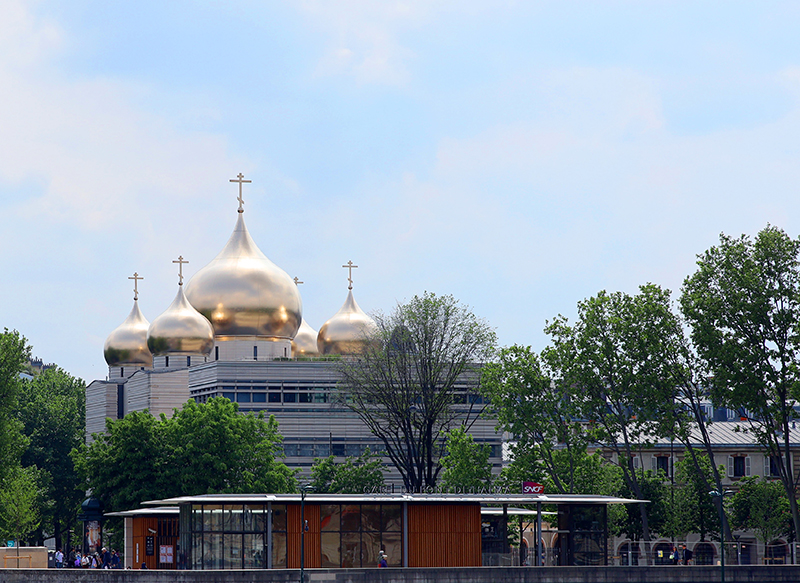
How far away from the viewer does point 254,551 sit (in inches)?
1788

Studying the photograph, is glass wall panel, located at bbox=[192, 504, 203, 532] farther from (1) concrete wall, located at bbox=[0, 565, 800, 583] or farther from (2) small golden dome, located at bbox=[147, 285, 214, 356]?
(2) small golden dome, located at bbox=[147, 285, 214, 356]

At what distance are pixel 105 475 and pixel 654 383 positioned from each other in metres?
27.4

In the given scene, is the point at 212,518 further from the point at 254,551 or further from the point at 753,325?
the point at 753,325

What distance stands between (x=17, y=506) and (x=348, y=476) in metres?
22.0

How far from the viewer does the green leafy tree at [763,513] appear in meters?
74.2

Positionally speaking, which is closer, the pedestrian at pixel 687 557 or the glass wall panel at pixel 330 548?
the glass wall panel at pixel 330 548

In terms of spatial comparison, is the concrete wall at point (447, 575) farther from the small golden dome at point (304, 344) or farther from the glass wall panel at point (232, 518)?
the small golden dome at point (304, 344)

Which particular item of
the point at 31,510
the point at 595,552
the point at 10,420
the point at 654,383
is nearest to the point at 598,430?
the point at 654,383

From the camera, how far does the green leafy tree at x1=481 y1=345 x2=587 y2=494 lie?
62.4 meters

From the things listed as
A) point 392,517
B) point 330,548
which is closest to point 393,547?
point 392,517

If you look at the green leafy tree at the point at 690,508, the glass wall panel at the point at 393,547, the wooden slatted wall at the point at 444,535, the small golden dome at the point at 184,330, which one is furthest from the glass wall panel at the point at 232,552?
the small golden dome at the point at 184,330

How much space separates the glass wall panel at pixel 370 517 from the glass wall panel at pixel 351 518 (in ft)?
0.50

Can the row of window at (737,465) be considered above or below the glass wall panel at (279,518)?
above

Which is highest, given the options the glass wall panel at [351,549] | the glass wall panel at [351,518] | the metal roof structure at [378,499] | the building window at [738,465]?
the building window at [738,465]
